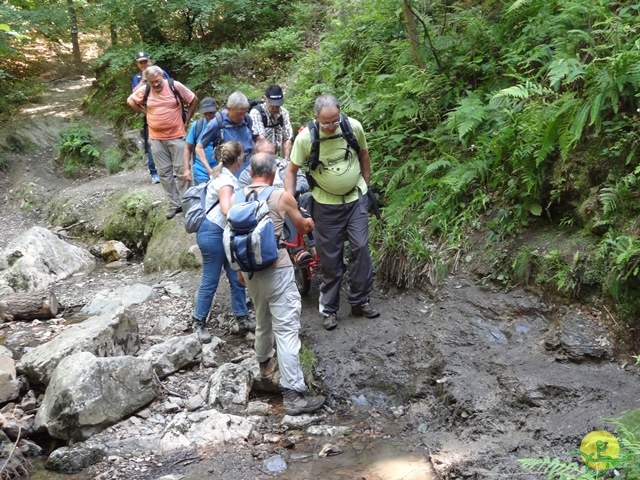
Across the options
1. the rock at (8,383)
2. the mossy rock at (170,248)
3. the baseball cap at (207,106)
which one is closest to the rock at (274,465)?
the rock at (8,383)

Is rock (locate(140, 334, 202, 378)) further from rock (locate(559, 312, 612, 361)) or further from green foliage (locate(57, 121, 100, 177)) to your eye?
green foliage (locate(57, 121, 100, 177))

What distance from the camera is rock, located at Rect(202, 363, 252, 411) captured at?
5.56m

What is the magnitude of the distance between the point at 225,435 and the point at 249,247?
1.67 m

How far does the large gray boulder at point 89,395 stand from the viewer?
5.06 metres

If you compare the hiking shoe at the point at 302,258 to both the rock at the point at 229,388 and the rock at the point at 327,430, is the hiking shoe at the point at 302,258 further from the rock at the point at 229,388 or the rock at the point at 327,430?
the rock at the point at 327,430

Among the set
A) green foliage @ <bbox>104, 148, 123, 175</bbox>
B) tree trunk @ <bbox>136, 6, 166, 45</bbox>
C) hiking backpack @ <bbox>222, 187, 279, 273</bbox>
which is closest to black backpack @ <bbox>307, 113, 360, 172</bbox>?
hiking backpack @ <bbox>222, 187, 279, 273</bbox>

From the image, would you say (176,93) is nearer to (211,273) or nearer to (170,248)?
(170,248)

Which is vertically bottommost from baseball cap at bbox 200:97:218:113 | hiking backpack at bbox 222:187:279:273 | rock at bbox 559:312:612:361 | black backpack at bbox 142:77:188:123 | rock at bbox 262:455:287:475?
rock at bbox 262:455:287:475

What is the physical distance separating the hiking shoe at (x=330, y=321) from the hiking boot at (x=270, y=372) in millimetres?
782

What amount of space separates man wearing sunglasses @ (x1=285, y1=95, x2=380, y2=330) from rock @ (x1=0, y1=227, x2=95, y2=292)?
5369 millimetres

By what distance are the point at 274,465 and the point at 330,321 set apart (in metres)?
2.05

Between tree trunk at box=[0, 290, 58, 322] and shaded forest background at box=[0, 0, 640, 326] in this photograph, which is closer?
shaded forest background at box=[0, 0, 640, 326]

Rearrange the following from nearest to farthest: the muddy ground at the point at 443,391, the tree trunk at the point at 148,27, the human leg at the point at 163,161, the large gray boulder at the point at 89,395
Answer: the muddy ground at the point at 443,391 < the large gray boulder at the point at 89,395 < the human leg at the point at 163,161 < the tree trunk at the point at 148,27

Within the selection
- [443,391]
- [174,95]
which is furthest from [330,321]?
[174,95]
